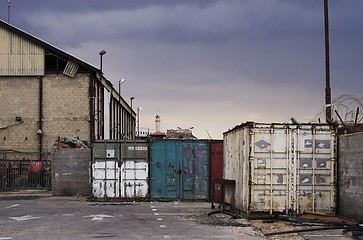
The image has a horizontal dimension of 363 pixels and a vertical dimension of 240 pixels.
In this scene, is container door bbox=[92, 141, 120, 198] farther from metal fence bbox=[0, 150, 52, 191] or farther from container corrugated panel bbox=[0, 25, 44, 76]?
container corrugated panel bbox=[0, 25, 44, 76]

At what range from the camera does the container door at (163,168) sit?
28.0 m

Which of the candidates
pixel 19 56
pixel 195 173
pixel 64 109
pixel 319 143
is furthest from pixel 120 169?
pixel 19 56

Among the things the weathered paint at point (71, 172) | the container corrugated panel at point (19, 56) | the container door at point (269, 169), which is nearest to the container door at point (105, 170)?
the weathered paint at point (71, 172)

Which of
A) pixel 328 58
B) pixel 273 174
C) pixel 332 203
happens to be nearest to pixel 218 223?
pixel 273 174

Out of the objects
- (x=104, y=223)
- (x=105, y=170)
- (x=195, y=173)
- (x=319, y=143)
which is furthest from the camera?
(x=195, y=173)

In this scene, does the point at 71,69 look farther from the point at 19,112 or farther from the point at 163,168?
the point at 163,168

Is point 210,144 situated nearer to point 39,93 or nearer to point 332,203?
point 332,203

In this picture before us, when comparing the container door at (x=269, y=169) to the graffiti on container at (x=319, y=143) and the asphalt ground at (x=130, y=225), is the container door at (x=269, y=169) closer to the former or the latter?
the graffiti on container at (x=319, y=143)

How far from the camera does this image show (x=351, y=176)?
56.3 feet

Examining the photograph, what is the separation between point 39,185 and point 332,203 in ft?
76.3

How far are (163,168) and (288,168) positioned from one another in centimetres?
1100

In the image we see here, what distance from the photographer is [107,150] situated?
27.6 metres

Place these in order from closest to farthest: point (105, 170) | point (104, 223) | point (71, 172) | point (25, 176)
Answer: point (104, 223)
point (105, 170)
point (71, 172)
point (25, 176)

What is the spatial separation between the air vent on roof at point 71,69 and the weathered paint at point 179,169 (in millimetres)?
18130
